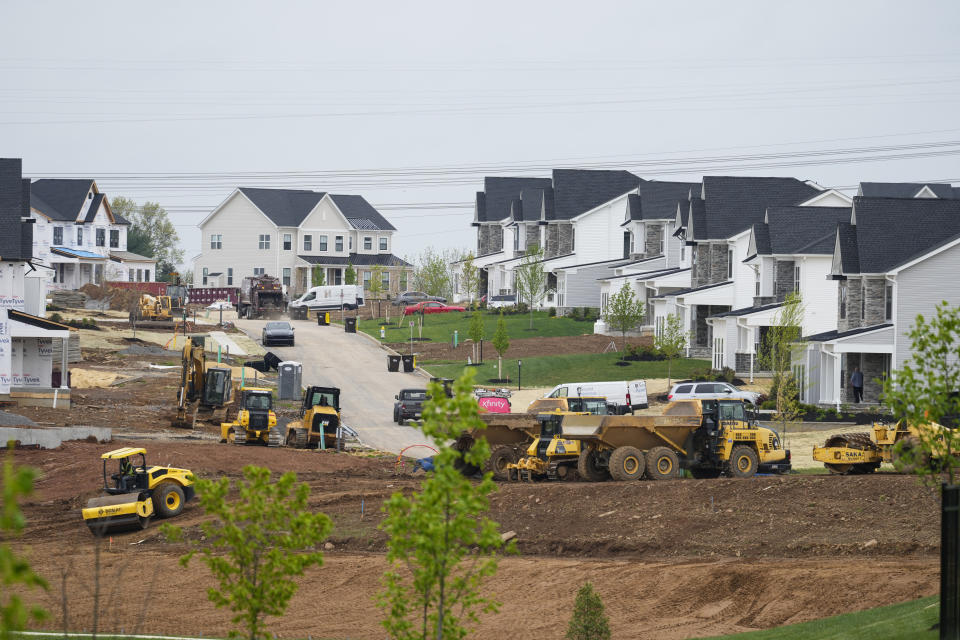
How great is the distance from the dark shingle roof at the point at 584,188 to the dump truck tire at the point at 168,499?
6280 cm

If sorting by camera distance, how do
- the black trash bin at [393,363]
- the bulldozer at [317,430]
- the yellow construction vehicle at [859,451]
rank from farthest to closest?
1. the black trash bin at [393,363]
2. the bulldozer at [317,430]
3. the yellow construction vehicle at [859,451]

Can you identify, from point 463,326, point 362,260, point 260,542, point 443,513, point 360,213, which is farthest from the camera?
point 360,213

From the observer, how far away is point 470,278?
10012 cm

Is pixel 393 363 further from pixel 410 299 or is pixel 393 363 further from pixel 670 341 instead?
pixel 410 299

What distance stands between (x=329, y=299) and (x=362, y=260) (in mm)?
18006

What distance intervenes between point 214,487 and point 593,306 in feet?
230

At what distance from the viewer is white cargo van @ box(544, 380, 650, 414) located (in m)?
47.5

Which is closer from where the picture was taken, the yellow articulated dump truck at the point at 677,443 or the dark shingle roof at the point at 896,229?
the yellow articulated dump truck at the point at 677,443

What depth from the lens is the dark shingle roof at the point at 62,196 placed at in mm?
92375

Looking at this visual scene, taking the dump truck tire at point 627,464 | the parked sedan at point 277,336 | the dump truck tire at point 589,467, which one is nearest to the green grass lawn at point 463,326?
the parked sedan at point 277,336

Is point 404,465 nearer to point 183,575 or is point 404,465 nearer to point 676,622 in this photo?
point 183,575

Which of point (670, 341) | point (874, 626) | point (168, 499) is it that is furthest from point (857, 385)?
point (874, 626)

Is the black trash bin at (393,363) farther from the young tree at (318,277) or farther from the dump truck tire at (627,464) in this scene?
the young tree at (318,277)

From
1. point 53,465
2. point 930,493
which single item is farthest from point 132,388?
point 930,493
